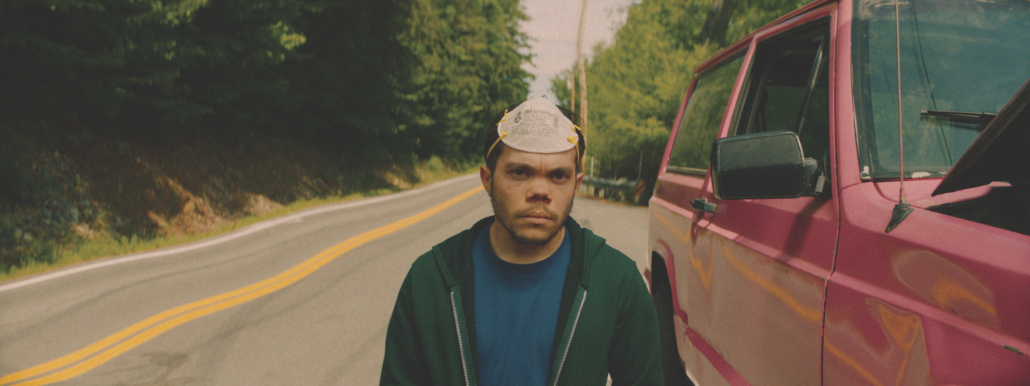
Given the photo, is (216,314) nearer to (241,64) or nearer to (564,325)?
(564,325)

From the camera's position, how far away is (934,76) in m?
1.92

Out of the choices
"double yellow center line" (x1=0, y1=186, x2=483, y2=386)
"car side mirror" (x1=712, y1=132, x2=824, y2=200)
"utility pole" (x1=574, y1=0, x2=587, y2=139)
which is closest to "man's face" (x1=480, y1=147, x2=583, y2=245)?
"car side mirror" (x1=712, y1=132, x2=824, y2=200)

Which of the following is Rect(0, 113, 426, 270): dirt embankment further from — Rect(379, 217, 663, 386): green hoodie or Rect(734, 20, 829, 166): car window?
Rect(734, 20, 829, 166): car window

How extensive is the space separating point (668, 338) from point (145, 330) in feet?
15.0

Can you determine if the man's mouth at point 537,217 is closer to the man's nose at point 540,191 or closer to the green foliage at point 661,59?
the man's nose at point 540,191

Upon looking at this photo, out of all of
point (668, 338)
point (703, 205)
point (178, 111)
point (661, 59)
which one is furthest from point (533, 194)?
point (661, 59)

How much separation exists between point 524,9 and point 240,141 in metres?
38.4

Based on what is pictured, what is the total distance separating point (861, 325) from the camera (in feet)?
5.16

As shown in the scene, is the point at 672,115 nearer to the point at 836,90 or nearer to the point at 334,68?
the point at 334,68

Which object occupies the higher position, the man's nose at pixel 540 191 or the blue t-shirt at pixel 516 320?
the man's nose at pixel 540 191

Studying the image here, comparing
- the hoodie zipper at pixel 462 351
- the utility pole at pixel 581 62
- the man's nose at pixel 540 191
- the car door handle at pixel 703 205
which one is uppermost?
the utility pole at pixel 581 62

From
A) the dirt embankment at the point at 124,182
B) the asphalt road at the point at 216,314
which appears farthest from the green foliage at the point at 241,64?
the asphalt road at the point at 216,314

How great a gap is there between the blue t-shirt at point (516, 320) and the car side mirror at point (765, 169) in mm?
686

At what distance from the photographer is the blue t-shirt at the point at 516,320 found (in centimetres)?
166
